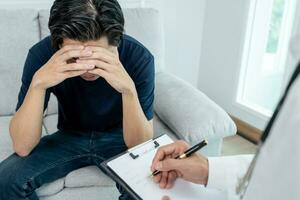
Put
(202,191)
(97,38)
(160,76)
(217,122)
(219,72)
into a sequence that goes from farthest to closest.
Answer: (219,72) < (160,76) < (217,122) < (97,38) < (202,191)

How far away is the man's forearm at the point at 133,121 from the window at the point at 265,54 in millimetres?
1141

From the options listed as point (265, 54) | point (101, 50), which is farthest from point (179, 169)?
point (265, 54)

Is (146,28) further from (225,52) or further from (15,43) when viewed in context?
(225,52)

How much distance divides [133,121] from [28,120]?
34cm

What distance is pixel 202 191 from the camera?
866 millimetres

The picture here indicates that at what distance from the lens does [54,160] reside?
112 cm

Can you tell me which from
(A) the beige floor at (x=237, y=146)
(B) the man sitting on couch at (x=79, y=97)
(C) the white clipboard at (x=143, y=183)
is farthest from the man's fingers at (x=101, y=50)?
(A) the beige floor at (x=237, y=146)

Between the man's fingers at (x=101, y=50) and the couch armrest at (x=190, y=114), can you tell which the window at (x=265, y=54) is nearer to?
the couch armrest at (x=190, y=114)

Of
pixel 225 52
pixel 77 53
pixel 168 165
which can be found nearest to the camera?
pixel 168 165

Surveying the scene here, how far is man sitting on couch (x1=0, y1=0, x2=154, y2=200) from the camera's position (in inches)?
38.8

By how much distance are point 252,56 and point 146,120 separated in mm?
1273

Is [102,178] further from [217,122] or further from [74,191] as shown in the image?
[217,122]

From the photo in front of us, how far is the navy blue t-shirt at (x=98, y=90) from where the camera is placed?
1.20 m

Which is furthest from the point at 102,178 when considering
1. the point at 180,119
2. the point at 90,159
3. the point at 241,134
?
the point at 241,134
